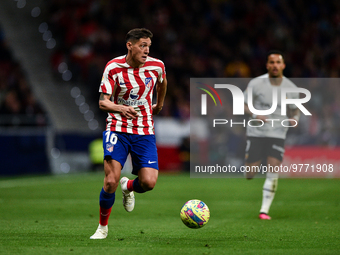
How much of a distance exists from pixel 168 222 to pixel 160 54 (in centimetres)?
1471

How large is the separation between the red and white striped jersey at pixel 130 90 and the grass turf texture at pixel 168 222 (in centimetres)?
129

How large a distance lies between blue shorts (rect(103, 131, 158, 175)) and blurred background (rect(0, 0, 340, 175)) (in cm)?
1098

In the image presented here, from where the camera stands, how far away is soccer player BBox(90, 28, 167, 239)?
6051 millimetres

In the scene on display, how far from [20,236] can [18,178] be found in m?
9.79

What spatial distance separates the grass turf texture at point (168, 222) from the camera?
5504mm

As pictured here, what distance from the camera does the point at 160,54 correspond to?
21.8 meters

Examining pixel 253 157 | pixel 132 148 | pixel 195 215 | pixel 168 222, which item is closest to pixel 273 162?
pixel 253 157

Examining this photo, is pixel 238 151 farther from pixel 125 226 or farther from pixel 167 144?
pixel 125 226

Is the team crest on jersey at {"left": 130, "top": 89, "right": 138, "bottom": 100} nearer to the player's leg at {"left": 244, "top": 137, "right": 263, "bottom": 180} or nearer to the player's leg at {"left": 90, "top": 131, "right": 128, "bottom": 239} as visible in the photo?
the player's leg at {"left": 90, "top": 131, "right": 128, "bottom": 239}

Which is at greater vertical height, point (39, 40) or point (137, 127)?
point (39, 40)

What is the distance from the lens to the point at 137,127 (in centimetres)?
632

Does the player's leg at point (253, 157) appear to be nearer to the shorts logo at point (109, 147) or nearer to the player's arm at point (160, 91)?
the player's arm at point (160, 91)

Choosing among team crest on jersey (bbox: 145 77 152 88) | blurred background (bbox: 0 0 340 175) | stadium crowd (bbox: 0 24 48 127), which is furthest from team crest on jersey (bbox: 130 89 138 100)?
blurred background (bbox: 0 0 340 175)

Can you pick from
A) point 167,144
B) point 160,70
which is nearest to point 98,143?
point 167,144
